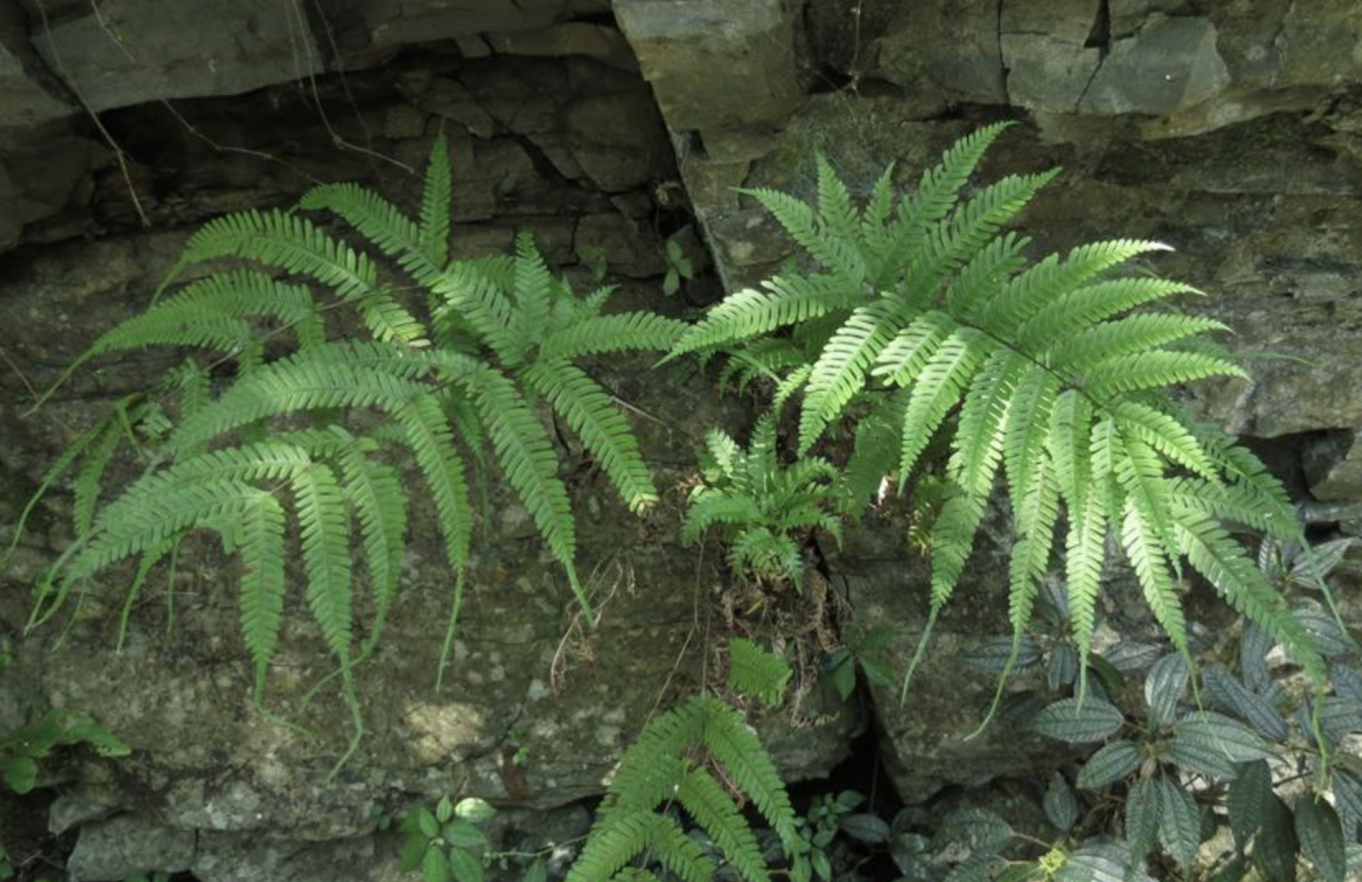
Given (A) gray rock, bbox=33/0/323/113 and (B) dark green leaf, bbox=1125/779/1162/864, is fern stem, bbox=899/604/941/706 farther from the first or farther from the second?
(A) gray rock, bbox=33/0/323/113

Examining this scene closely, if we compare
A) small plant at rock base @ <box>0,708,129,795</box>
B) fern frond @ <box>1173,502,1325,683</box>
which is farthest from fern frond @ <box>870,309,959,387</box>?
small plant at rock base @ <box>0,708,129,795</box>

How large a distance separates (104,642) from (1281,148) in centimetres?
393

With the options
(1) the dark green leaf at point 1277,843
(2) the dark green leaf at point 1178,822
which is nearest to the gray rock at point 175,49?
(2) the dark green leaf at point 1178,822

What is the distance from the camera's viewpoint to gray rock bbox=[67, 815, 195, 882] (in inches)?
140

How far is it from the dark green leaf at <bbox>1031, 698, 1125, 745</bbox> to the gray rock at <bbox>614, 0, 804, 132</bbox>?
1.92 m

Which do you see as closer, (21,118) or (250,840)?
(21,118)

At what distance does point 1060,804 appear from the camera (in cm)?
335

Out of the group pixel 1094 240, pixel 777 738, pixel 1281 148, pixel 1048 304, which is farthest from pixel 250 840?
pixel 1281 148

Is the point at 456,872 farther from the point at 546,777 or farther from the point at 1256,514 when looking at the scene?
the point at 1256,514

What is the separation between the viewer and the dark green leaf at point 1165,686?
122 inches

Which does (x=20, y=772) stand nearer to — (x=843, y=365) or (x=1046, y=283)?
(x=843, y=365)

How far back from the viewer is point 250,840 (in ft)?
11.8

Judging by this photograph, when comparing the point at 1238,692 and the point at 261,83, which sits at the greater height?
the point at 261,83

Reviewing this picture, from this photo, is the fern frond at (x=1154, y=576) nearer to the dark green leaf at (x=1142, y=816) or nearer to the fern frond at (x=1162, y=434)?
the fern frond at (x=1162, y=434)
